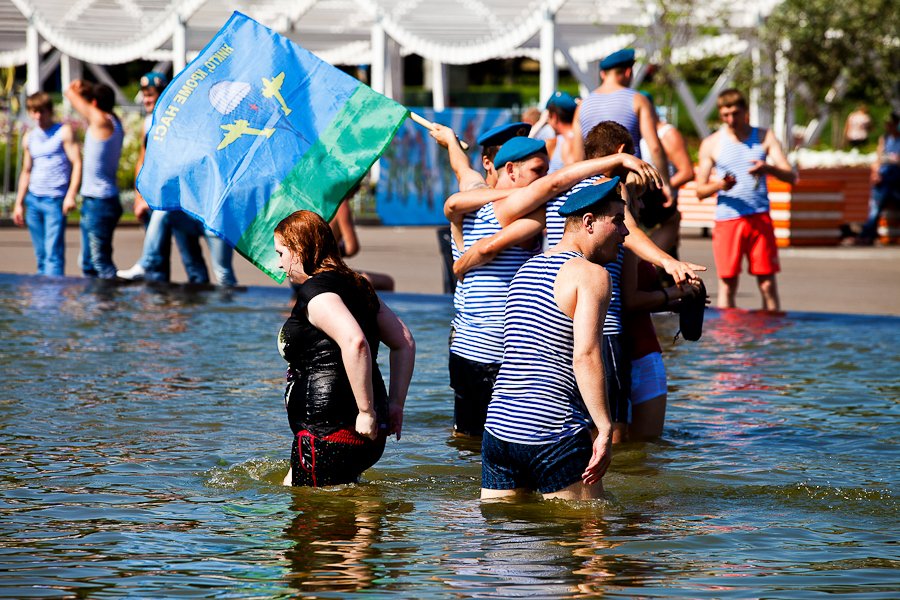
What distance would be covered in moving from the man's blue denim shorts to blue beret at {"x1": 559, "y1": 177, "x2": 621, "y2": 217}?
797mm

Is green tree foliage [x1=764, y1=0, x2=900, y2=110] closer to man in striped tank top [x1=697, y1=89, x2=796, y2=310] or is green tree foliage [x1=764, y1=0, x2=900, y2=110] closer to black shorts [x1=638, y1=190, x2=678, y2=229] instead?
man in striped tank top [x1=697, y1=89, x2=796, y2=310]

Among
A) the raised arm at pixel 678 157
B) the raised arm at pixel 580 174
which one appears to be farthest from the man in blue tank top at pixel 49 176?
the raised arm at pixel 580 174

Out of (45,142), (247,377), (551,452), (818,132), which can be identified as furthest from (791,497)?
(818,132)

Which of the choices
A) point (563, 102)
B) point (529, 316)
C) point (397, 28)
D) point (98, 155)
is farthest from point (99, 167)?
point (397, 28)

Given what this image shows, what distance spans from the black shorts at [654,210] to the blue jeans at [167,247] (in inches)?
182

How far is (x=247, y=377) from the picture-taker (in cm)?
942

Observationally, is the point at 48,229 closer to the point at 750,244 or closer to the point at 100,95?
the point at 100,95

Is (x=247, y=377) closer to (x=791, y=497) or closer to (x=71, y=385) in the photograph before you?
(x=71, y=385)

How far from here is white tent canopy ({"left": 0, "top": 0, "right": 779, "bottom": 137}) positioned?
26.7m

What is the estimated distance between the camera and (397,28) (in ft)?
89.9

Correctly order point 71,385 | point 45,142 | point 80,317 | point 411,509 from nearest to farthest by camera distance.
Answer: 1. point 411,509
2. point 71,385
3. point 80,317
4. point 45,142

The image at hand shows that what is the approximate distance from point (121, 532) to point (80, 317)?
21.0 feet

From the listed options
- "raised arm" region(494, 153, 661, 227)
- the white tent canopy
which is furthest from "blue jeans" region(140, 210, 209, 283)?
the white tent canopy

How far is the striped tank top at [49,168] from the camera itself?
13.9m
